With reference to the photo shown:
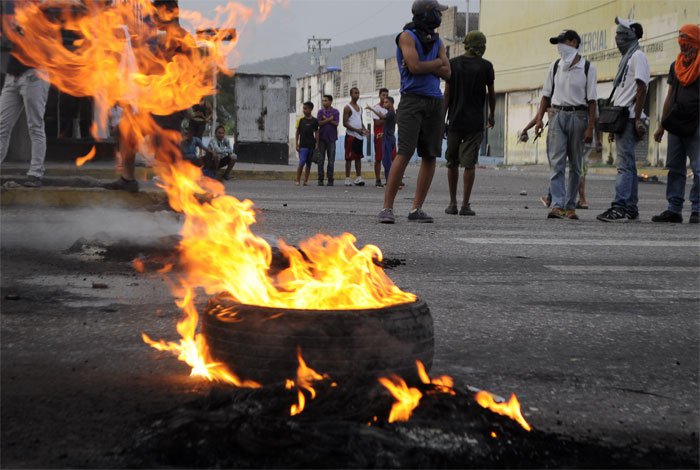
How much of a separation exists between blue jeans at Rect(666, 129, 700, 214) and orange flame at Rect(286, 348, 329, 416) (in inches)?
303

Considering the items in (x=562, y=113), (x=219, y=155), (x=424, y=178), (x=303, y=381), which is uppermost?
(x=562, y=113)

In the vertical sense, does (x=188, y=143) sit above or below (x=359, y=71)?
below

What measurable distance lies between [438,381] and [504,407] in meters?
0.33

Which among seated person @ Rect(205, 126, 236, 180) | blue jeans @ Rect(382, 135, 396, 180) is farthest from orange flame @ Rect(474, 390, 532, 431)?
seated person @ Rect(205, 126, 236, 180)

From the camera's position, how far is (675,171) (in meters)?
10.4

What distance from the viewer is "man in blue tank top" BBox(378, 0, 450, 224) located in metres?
9.42

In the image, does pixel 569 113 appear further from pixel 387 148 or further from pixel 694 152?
pixel 387 148

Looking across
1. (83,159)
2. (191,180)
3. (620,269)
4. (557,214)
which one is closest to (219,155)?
(83,159)

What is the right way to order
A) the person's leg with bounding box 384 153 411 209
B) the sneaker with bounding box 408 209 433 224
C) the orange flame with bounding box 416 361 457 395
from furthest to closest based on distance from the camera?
the sneaker with bounding box 408 209 433 224 → the person's leg with bounding box 384 153 411 209 → the orange flame with bounding box 416 361 457 395

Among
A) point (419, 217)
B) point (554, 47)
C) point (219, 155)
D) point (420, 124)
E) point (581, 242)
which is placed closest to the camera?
point (581, 242)

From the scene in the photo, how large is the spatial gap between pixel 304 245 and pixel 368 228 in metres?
5.02

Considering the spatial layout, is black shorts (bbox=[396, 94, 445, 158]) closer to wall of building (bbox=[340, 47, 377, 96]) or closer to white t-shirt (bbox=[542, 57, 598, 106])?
white t-shirt (bbox=[542, 57, 598, 106])

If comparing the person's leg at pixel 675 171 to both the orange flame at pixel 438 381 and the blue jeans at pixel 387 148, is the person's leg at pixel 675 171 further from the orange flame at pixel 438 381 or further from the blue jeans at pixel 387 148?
the blue jeans at pixel 387 148

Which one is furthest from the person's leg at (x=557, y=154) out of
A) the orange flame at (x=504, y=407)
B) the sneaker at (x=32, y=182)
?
the orange flame at (x=504, y=407)
